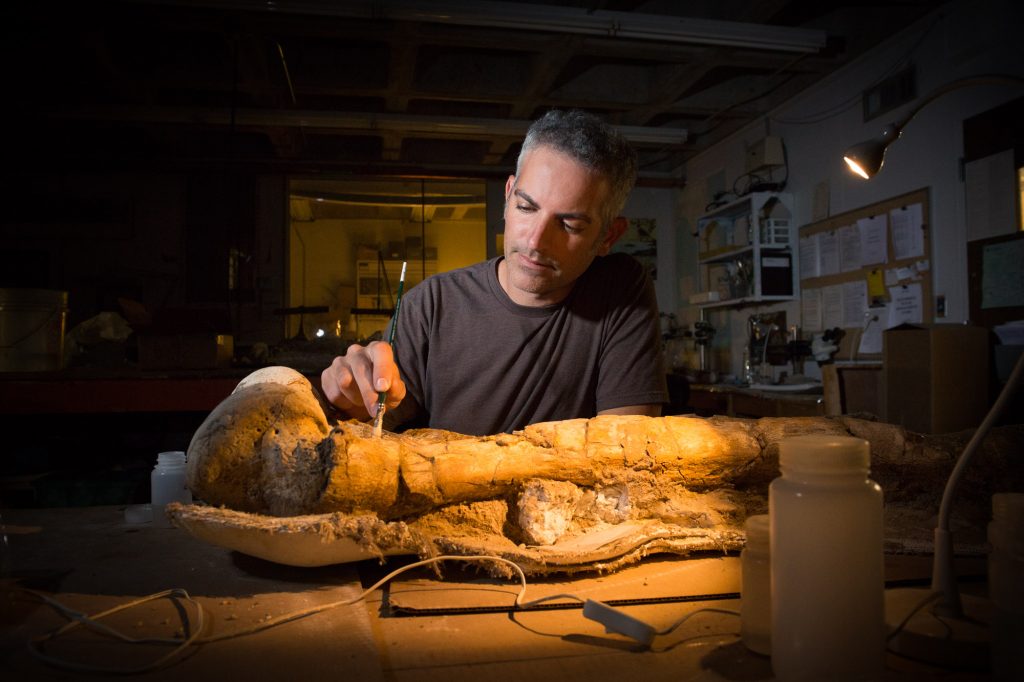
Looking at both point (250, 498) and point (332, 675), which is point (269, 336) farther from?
point (332, 675)

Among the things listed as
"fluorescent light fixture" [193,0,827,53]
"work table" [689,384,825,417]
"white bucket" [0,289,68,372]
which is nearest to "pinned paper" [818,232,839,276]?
"work table" [689,384,825,417]

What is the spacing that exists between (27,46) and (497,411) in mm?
4361

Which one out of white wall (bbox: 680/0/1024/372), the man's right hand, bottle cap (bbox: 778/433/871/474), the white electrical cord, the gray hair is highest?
white wall (bbox: 680/0/1024/372)

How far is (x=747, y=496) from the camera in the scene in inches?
52.6

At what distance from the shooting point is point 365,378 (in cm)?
131

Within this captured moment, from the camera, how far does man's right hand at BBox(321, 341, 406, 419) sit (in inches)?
50.1

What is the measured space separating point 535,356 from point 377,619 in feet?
3.37

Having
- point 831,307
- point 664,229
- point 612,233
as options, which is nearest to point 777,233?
point 831,307

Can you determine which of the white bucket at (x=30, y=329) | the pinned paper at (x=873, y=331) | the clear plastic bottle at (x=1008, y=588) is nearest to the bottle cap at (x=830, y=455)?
the clear plastic bottle at (x=1008, y=588)

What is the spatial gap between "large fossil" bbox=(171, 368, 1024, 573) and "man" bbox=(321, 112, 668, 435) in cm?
47

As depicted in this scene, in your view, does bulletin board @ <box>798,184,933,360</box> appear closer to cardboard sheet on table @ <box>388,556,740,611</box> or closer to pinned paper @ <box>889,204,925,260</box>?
pinned paper @ <box>889,204,925,260</box>

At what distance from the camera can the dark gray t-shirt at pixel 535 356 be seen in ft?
5.98

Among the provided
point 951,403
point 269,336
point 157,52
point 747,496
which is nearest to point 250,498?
point 747,496

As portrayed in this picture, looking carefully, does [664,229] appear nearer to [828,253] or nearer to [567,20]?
[828,253]
